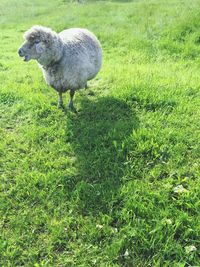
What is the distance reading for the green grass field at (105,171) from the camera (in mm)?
3803

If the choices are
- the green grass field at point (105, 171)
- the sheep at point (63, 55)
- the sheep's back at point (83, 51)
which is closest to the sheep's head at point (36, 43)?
the sheep at point (63, 55)

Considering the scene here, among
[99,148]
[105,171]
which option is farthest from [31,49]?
[105,171]

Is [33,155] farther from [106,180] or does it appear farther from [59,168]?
[106,180]

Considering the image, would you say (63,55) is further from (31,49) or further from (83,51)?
(31,49)

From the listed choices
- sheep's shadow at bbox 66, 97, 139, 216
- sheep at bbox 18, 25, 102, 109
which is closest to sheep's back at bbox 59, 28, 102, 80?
sheep at bbox 18, 25, 102, 109

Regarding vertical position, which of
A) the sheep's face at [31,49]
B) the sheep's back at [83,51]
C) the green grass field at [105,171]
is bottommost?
the green grass field at [105,171]

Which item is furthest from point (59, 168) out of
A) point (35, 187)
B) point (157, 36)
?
point (157, 36)

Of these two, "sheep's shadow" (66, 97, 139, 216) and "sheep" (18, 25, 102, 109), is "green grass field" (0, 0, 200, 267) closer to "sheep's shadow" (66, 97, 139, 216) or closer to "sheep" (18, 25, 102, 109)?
"sheep's shadow" (66, 97, 139, 216)

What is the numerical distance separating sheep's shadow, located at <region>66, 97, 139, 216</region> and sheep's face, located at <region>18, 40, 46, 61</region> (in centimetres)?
A: 137

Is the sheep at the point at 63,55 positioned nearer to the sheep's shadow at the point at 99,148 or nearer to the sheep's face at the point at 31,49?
the sheep's face at the point at 31,49

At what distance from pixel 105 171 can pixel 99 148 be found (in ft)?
1.69

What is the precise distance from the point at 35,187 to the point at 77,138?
1.26 m

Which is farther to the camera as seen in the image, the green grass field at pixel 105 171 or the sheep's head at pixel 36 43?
the sheep's head at pixel 36 43

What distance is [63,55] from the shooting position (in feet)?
19.7
